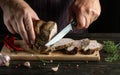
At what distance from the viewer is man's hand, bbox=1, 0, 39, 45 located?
60.2 inches

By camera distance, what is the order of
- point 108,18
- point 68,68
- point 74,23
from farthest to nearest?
1. point 108,18
2. point 74,23
3. point 68,68

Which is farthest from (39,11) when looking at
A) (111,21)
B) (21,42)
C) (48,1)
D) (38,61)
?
(111,21)

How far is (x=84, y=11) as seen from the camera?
1620 millimetres

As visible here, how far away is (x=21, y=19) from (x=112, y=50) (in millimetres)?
364

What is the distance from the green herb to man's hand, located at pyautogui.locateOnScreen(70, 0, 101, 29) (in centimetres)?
11

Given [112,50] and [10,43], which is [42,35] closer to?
[10,43]

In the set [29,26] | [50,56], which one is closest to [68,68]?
[50,56]

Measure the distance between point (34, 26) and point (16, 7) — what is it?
10 centimetres

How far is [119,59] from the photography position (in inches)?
61.9

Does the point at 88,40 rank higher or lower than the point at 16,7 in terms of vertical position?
lower

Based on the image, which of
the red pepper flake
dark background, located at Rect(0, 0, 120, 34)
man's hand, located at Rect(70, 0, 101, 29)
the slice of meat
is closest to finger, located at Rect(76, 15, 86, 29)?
man's hand, located at Rect(70, 0, 101, 29)

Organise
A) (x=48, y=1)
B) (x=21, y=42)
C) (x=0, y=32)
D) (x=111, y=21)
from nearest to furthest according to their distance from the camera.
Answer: (x=21, y=42)
(x=48, y=1)
(x=0, y=32)
(x=111, y=21)

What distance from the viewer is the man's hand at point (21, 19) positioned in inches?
60.2

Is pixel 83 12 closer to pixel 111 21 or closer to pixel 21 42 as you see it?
pixel 21 42
